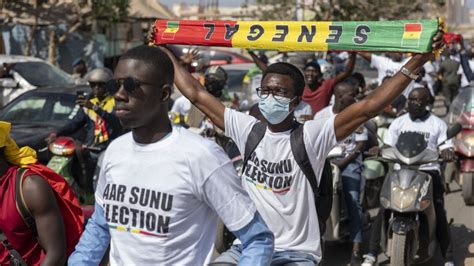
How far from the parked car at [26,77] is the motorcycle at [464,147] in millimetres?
6924

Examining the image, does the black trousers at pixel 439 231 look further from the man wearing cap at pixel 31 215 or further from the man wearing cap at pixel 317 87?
the man wearing cap at pixel 31 215

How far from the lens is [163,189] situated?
3162 mm

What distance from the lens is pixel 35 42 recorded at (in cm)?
2575

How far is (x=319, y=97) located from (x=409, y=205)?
358 cm

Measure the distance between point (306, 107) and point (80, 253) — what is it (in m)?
5.45

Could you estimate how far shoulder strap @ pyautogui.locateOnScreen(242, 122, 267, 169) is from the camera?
4734 mm


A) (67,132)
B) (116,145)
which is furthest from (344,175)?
(116,145)

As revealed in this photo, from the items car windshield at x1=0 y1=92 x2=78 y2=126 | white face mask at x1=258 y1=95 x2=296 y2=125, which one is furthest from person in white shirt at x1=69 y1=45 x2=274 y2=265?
car windshield at x1=0 y1=92 x2=78 y2=126

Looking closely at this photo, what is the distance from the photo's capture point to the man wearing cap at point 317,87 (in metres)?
10.2

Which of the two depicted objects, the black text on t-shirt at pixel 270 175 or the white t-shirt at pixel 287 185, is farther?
the black text on t-shirt at pixel 270 175

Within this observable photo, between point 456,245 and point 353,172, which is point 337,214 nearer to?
point 353,172

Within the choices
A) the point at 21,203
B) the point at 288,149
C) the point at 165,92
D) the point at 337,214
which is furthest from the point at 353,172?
the point at 165,92

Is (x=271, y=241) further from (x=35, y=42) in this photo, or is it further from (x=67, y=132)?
(x=35, y=42)

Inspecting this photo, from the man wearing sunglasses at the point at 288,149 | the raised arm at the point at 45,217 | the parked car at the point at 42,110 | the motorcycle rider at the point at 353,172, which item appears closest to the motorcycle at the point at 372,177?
the motorcycle rider at the point at 353,172
